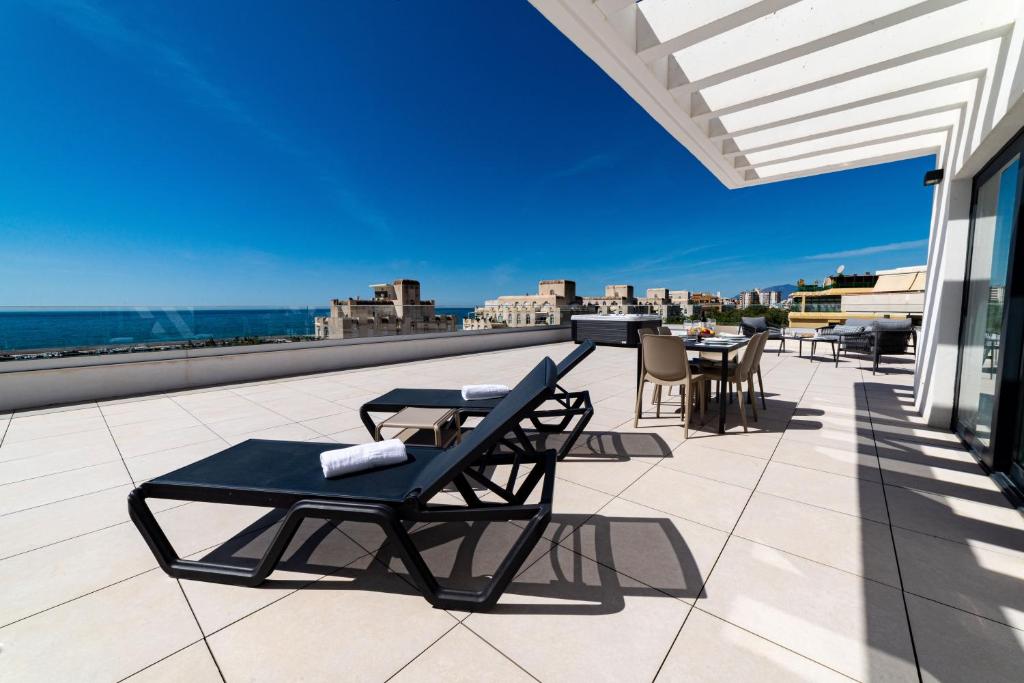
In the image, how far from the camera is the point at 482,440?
1.42m

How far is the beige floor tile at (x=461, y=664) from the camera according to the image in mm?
1094

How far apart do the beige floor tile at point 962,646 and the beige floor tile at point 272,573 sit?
205cm

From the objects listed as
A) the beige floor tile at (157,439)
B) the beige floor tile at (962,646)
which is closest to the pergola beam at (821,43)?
the beige floor tile at (962,646)

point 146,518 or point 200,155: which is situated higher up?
point 200,155

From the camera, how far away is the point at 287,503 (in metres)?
1.41

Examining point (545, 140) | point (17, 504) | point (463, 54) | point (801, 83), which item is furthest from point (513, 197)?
point (17, 504)

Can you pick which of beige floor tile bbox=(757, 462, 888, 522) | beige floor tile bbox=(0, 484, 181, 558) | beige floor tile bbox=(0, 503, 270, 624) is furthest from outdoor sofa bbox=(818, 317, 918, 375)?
beige floor tile bbox=(0, 484, 181, 558)

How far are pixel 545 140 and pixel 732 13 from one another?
795 inches

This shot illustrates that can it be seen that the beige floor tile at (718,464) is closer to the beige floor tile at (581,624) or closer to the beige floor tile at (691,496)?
the beige floor tile at (691,496)

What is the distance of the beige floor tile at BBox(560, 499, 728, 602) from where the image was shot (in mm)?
1501

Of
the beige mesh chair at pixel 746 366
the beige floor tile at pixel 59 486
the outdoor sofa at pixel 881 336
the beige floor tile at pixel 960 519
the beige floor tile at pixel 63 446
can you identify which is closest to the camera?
the beige floor tile at pixel 960 519

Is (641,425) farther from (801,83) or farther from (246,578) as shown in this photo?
(801,83)

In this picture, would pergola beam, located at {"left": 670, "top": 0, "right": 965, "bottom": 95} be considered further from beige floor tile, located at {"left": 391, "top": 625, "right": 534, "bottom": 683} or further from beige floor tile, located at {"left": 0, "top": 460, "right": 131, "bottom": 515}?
beige floor tile, located at {"left": 0, "top": 460, "right": 131, "bottom": 515}

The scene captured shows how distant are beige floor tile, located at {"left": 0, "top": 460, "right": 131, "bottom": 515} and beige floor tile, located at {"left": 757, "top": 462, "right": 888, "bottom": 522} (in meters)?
4.14
